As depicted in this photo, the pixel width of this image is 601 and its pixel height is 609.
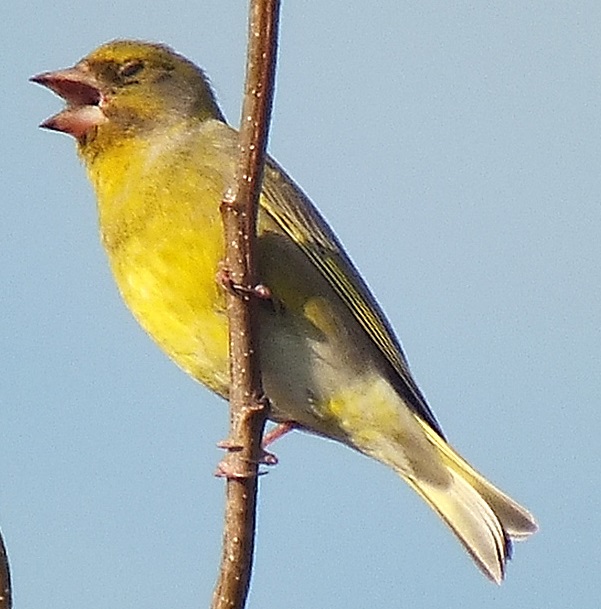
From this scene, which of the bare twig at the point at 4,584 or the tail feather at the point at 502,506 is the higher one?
the tail feather at the point at 502,506

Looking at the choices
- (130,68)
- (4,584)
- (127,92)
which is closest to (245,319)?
(4,584)

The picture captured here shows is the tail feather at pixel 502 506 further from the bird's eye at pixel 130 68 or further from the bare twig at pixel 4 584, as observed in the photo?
the bare twig at pixel 4 584

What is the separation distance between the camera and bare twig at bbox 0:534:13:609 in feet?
8.23

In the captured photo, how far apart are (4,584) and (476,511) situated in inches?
97.4

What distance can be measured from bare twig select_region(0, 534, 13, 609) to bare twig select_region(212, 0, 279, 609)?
1.53 ft

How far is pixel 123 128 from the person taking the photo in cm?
463

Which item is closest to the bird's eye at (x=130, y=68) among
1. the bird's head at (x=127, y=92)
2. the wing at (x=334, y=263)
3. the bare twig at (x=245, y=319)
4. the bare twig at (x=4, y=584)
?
the bird's head at (x=127, y=92)

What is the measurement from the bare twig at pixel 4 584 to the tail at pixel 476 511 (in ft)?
7.44

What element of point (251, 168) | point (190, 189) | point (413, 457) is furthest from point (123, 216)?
point (251, 168)

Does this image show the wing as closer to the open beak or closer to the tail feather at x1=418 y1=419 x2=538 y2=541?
the tail feather at x1=418 y1=419 x2=538 y2=541

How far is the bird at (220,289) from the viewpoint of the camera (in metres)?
4.11

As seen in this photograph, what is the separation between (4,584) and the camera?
2.52 m

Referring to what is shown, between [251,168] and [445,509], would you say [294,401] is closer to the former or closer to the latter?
[445,509]

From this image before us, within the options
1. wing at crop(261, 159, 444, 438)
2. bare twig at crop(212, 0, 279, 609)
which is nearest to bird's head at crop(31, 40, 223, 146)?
wing at crop(261, 159, 444, 438)
